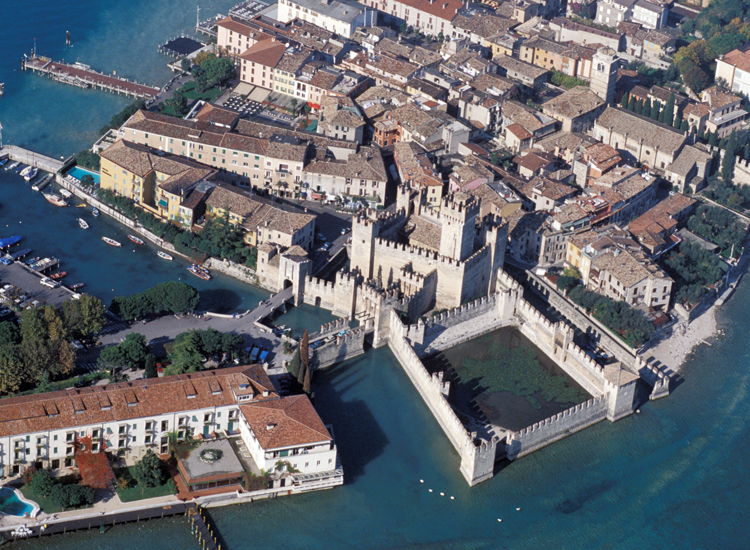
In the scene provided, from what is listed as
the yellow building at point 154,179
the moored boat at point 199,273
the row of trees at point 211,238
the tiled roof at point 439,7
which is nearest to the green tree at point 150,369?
the moored boat at point 199,273

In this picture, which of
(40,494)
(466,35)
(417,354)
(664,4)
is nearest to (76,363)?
(40,494)

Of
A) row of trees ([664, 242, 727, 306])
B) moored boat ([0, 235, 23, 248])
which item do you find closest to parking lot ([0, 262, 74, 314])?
moored boat ([0, 235, 23, 248])

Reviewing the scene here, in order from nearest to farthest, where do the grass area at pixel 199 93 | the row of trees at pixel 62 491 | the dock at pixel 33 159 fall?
the row of trees at pixel 62 491 < the dock at pixel 33 159 < the grass area at pixel 199 93

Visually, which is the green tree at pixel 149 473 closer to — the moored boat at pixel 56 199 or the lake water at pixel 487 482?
the lake water at pixel 487 482

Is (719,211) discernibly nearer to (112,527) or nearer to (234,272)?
(234,272)

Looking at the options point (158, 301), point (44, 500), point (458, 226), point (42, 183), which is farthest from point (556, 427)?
point (42, 183)
